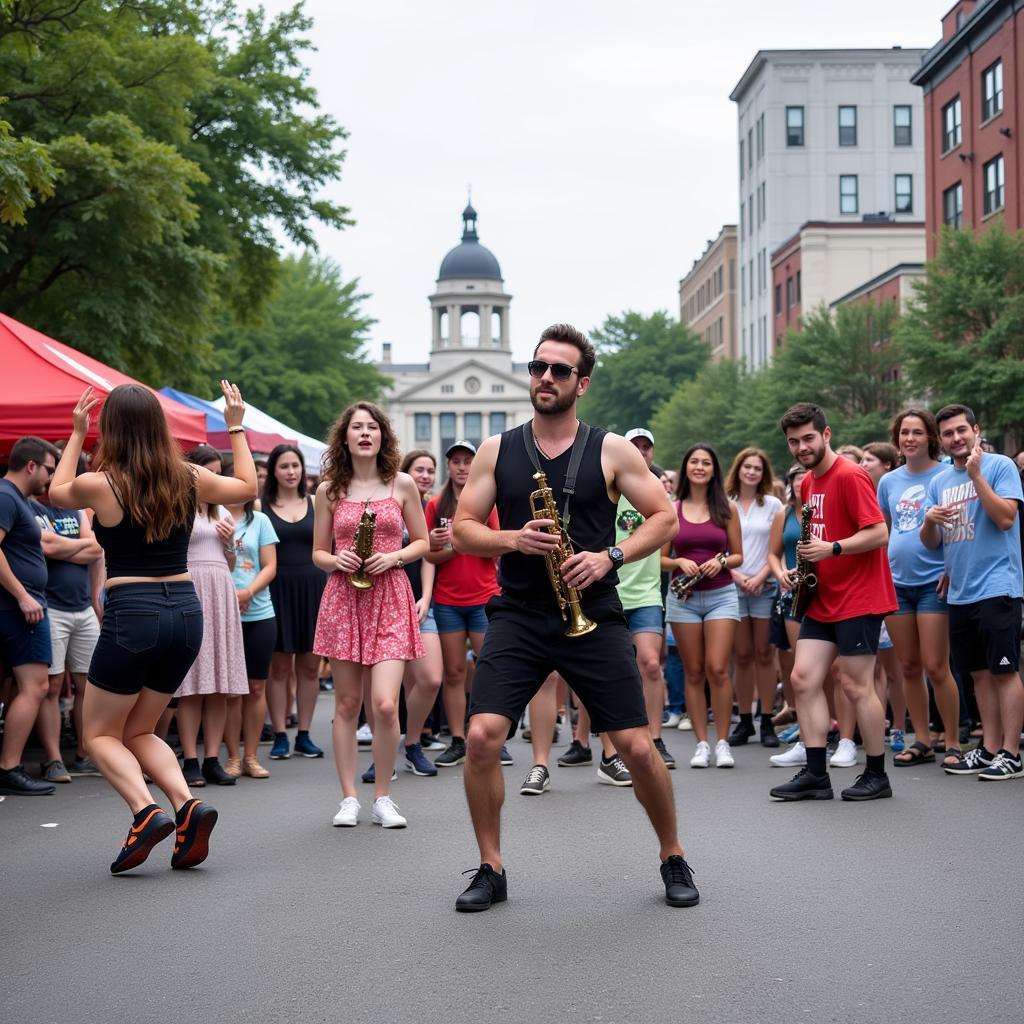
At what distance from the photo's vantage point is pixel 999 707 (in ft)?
31.1

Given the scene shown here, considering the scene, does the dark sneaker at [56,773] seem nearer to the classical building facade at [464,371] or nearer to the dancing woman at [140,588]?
the dancing woman at [140,588]

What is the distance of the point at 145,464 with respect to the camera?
6566 mm

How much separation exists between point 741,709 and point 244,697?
3842 millimetres

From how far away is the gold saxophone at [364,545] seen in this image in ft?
26.9

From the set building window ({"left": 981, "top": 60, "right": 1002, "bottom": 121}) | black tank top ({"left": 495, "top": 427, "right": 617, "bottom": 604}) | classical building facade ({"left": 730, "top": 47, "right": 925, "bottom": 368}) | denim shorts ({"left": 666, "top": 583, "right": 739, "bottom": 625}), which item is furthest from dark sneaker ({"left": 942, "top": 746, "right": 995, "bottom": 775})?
classical building facade ({"left": 730, "top": 47, "right": 925, "bottom": 368})

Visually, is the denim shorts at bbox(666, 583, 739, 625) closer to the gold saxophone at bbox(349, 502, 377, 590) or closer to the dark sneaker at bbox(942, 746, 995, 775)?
the dark sneaker at bbox(942, 746, 995, 775)

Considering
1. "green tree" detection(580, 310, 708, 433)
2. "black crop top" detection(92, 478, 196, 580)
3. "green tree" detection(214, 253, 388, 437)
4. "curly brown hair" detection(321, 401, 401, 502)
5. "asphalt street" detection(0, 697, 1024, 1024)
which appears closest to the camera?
"asphalt street" detection(0, 697, 1024, 1024)

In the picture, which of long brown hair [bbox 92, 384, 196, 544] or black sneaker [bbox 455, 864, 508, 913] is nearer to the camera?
black sneaker [bbox 455, 864, 508, 913]

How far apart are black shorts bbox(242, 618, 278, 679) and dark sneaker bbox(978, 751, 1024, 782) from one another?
4.65 meters

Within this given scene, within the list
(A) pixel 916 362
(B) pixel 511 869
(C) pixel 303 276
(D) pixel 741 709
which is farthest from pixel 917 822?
(C) pixel 303 276

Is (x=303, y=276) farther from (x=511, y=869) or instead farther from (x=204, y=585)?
(x=511, y=869)

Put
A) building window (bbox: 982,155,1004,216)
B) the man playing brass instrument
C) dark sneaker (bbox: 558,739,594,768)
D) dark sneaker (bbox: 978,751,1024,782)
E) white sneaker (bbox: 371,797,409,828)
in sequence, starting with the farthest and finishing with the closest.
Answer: building window (bbox: 982,155,1004,216)
dark sneaker (bbox: 558,739,594,768)
dark sneaker (bbox: 978,751,1024,782)
white sneaker (bbox: 371,797,409,828)
the man playing brass instrument

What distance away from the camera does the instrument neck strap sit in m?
5.94

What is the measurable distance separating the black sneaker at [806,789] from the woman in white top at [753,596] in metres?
2.86
